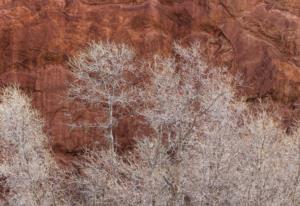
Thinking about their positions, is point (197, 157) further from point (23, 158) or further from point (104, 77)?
point (23, 158)

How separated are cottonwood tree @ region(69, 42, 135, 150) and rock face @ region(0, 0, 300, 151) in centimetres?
94

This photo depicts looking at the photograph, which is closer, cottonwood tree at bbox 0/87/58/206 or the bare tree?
the bare tree

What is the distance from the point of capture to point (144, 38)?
71.8 ft

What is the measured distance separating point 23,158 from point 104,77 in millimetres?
3470

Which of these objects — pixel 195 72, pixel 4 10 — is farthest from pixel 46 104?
pixel 195 72

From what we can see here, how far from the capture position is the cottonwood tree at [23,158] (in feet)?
57.4

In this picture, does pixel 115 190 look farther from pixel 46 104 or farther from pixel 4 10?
pixel 4 10

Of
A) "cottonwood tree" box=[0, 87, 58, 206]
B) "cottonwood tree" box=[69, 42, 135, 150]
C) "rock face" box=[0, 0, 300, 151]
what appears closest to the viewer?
"cottonwood tree" box=[0, 87, 58, 206]

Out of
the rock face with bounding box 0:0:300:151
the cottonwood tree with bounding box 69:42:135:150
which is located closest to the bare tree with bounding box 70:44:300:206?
the cottonwood tree with bounding box 69:42:135:150

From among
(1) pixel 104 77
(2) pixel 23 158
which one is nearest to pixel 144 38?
(1) pixel 104 77

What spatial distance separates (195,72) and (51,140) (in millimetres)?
5453

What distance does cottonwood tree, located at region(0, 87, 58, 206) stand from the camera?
17.5 metres

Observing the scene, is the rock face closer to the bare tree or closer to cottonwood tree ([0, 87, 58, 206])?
the bare tree

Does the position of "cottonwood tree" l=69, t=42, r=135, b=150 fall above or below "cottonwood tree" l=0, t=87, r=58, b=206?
above
